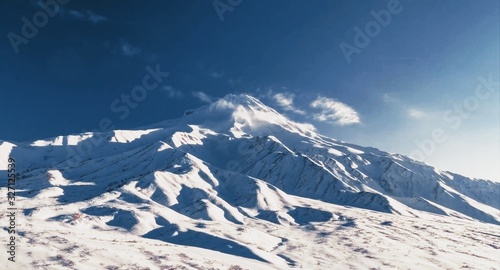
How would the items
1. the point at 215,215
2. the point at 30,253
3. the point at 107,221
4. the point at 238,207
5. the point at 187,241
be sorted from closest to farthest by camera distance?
the point at 30,253
the point at 187,241
the point at 107,221
the point at 215,215
the point at 238,207

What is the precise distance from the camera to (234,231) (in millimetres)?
133000

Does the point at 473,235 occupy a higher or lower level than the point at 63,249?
lower

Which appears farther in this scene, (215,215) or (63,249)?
(215,215)

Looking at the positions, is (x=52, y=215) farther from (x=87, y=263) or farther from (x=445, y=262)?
(x=445, y=262)

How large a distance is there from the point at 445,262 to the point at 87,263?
95.8 metres

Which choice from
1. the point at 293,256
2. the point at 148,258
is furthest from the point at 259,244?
the point at 148,258

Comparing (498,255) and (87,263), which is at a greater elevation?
(87,263)

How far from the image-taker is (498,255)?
425 ft

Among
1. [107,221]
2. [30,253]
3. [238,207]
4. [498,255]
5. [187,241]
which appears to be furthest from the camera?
[238,207]

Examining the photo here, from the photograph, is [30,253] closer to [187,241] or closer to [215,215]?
[187,241]

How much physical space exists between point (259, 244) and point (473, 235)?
111969 millimetres

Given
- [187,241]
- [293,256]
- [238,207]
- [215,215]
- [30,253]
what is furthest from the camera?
[238,207]

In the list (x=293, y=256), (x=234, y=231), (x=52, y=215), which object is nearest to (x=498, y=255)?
(x=293, y=256)

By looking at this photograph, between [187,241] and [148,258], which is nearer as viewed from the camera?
[148,258]
